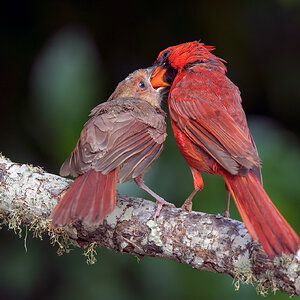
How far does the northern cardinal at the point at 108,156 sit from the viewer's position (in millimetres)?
2668

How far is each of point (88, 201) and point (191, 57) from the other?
1.69m

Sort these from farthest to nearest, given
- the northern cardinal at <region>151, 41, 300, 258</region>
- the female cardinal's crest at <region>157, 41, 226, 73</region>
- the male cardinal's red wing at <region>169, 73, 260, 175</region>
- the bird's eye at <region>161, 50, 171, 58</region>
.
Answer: the bird's eye at <region>161, 50, 171, 58</region> < the female cardinal's crest at <region>157, 41, 226, 73</region> < the male cardinal's red wing at <region>169, 73, 260, 175</region> < the northern cardinal at <region>151, 41, 300, 258</region>

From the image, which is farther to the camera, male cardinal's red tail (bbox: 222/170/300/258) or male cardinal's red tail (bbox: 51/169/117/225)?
male cardinal's red tail (bbox: 51/169/117/225)

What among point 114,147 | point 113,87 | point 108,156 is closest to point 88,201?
point 108,156

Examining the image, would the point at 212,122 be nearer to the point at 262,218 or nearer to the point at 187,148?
the point at 187,148

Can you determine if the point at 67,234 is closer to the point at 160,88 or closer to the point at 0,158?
the point at 0,158

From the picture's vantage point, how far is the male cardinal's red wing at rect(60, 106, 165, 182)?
2988 mm

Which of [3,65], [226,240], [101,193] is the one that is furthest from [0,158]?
[3,65]

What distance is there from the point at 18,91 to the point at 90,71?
96cm

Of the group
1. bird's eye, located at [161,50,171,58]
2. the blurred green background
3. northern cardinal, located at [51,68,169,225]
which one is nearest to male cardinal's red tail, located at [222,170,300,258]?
northern cardinal, located at [51,68,169,225]

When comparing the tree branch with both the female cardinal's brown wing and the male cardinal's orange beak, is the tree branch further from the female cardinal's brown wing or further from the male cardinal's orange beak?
the male cardinal's orange beak

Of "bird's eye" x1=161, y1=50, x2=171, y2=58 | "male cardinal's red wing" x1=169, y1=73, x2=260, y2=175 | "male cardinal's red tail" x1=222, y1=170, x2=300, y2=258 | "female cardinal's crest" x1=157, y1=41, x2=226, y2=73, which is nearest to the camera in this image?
"male cardinal's red tail" x1=222, y1=170, x2=300, y2=258

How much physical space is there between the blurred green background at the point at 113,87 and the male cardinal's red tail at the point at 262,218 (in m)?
1.23

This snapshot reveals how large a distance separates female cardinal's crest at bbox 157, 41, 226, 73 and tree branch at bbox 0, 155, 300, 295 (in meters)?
1.30
